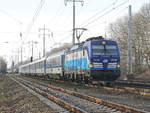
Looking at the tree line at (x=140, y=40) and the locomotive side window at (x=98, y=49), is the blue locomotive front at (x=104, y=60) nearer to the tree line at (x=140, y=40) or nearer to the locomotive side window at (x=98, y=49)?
the locomotive side window at (x=98, y=49)

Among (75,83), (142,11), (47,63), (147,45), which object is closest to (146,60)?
(147,45)

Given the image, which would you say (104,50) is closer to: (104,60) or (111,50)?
(111,50)

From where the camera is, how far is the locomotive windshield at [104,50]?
2272cm

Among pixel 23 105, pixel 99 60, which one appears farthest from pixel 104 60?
pixel 23 105

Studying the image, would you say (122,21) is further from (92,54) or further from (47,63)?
(92,54)

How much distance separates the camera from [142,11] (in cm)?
5647

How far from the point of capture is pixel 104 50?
22953 millimetres

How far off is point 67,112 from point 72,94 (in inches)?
272

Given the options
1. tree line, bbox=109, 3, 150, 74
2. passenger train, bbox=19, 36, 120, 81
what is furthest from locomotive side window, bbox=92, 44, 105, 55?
tree line, bbox=109, 3, 150, 74

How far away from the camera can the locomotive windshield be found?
Answer: 74.5 feet

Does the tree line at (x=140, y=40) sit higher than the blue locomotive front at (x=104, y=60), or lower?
higher

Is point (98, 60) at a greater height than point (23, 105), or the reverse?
point (98, 60)

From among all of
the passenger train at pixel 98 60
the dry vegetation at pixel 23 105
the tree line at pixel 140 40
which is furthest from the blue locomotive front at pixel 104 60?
the tree line at pixel 140 40

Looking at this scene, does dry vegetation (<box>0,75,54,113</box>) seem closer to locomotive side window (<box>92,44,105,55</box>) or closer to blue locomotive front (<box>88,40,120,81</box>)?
blue locomotive front (<box>88,40,120,81</box>)
